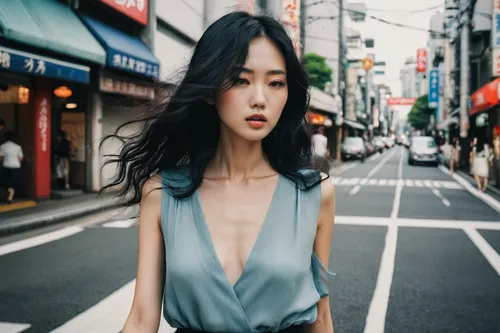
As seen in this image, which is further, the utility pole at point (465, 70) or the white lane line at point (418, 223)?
the utility pole at point (465, 70)

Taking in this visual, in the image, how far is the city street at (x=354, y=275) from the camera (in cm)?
484

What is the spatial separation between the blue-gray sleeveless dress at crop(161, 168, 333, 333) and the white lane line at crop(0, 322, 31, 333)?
3349 mm

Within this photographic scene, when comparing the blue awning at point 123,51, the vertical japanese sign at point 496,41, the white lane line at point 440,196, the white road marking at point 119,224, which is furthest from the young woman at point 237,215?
the vertical japanese sign at point 496,41

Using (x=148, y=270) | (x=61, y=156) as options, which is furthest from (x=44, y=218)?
(x=148, y=270)

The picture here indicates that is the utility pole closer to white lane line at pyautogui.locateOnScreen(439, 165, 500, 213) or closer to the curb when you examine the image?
white lane line at pyautogui.locateOnScreen(439, 165, 500, 213)

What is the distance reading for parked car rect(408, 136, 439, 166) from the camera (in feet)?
121

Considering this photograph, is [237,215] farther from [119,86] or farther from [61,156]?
[119,86]

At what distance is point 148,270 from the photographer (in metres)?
1.68

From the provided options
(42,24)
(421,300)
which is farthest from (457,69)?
(421,300)

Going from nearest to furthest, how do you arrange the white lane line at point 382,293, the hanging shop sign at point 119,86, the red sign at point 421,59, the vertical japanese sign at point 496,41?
the white lane line at point 382,293 < the hanging shop sign at point 119,86 < the vertical japanese sign at point 496,41 < the red sign at point 421,59

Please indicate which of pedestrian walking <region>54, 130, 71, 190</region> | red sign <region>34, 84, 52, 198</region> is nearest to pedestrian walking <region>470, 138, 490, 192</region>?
pedestrian walking <region>54, 130, 71, 190</region>

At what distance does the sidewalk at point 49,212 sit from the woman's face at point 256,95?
22.0 ft

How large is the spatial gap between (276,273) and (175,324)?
0.37 meters

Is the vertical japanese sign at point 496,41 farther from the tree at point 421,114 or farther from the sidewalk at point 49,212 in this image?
the tree at point 421,114
